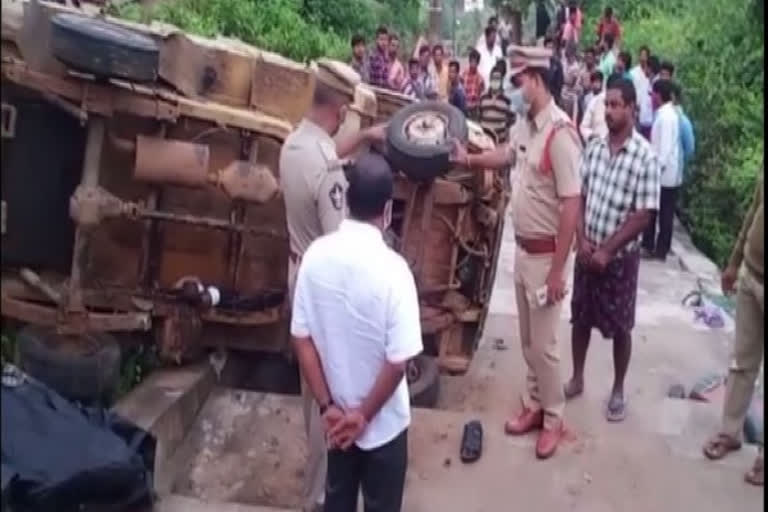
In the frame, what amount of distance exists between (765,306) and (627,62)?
11.4 meters

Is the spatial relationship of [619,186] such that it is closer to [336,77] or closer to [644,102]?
[336,77]

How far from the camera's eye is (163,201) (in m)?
6.07

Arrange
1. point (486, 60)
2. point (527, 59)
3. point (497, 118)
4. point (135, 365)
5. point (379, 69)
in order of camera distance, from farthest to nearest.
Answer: point (486, 60) → point (379, 69) → point (497, 118) → point (135, 365) → point (527, 59)

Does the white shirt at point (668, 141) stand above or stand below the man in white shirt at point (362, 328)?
above

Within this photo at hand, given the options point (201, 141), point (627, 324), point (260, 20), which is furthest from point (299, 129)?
point (260, 20)

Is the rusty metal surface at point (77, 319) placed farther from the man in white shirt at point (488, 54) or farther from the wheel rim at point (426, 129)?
the man in white shirt at point (488, 54)

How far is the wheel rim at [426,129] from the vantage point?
617cm

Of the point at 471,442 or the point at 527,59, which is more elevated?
the point at 527,59

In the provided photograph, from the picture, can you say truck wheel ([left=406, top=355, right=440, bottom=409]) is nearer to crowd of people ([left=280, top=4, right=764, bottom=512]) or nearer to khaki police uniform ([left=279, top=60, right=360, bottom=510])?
crowd of people ([left=280, top=4, right=764, bottom=512])

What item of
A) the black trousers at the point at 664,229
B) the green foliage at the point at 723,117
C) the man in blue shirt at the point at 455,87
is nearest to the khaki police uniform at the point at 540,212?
the black trousers at the point at 664,229

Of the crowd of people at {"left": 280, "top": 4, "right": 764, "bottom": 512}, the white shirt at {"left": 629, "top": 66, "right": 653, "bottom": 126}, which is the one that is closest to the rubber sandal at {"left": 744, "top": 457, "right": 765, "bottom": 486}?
the crowd of people at {"left": 280, "top": 4, "right": 764, "bottom": 512}

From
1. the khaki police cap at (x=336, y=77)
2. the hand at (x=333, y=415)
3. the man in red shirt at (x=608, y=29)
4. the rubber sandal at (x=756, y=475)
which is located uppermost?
the man in red shirt at (x=608, y=29)

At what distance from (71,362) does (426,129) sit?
6.63 feet

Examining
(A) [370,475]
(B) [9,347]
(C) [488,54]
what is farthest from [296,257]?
(C) [488,54]
